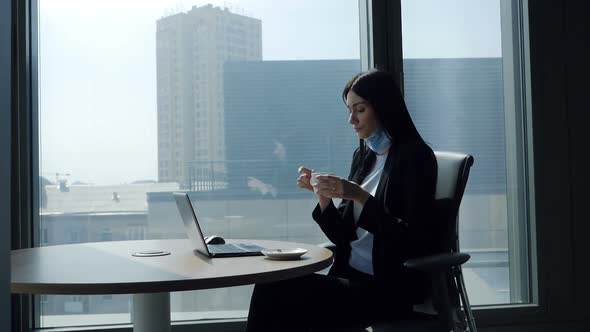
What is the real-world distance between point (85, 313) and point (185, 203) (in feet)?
4.47

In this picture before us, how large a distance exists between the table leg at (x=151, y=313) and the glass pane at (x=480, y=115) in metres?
1.72

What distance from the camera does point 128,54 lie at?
272 centimetres

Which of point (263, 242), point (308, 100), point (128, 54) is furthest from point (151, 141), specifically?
point (263, 242)

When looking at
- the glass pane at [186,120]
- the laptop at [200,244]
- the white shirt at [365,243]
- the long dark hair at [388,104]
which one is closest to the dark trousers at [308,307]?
the laptop at [200,244]

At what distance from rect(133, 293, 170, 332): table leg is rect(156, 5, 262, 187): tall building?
3.85 ft

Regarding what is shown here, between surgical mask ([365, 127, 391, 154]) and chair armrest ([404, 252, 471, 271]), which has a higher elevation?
surgical mask ([365, 127, 391, 154])

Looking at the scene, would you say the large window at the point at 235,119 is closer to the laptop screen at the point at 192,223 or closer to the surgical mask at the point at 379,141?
the surgical mask at the point at 379,141

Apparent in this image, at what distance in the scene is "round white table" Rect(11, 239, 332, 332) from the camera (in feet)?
3.91

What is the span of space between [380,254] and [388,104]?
1.77 feet

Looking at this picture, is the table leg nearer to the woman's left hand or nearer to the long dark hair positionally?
the woman's left hand

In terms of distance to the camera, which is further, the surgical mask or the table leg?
the surgical mask

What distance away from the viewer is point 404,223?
1.70m

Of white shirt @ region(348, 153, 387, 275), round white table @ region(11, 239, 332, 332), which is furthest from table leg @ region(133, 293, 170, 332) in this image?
white shirt @ region(348, 153, 387, 275)

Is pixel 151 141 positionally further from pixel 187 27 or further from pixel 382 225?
pixel 382 225
